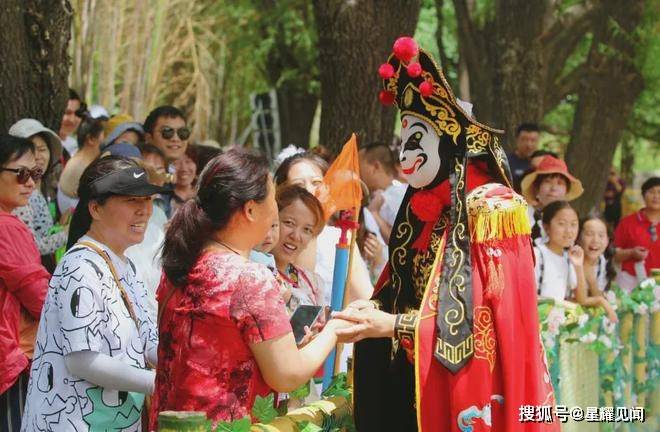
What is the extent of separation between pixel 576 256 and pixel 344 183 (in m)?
2.61

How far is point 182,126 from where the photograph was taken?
303 inches

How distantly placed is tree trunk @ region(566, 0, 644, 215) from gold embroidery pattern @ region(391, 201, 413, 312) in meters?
9.74

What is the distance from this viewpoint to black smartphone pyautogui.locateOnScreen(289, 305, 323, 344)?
3.84 meters

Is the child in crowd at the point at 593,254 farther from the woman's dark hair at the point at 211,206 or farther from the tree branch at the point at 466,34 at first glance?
the tree branch at the point at 466,34

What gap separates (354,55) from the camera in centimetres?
878

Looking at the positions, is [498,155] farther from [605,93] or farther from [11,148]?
[605,93]

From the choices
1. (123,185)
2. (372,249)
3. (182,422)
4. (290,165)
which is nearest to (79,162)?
(290,165)

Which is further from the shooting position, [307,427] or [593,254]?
[593,254]

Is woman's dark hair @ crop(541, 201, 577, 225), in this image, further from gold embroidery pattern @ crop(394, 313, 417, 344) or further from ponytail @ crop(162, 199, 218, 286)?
ponytail @ crop(162, 199, 218, 286)

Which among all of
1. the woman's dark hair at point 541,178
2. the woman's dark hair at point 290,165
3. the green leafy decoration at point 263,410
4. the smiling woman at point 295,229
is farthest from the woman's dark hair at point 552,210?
the green leafy decoration at point 263,410

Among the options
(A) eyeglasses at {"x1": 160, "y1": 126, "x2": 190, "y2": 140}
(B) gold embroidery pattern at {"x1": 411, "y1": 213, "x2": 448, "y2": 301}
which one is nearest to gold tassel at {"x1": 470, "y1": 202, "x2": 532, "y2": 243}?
(B) gold embroidery pattern at {"x1": 411, "y1": 213, "x2": 448, "y2": 301}

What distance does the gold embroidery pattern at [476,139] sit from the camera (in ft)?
14.1

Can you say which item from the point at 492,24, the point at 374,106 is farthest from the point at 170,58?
the point at 374,106

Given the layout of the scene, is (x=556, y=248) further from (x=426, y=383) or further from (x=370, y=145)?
(x=426, y=383)
